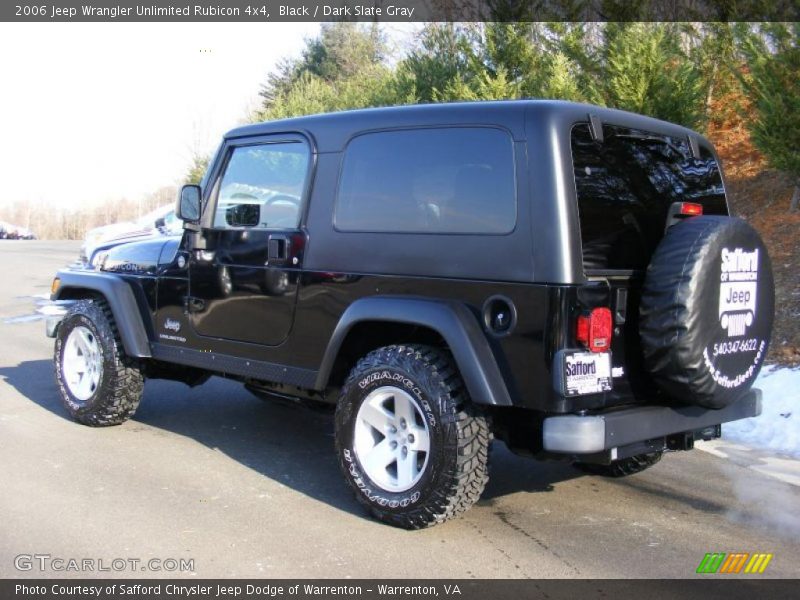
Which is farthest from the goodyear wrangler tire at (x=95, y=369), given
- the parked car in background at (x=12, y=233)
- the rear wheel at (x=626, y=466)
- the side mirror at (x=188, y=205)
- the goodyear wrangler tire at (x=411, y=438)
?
the parked car in background at (x=12, y=233)

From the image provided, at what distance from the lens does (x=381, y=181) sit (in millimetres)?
4449

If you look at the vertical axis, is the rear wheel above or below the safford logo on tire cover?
below

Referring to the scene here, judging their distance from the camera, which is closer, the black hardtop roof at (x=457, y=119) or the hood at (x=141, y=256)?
the black hardtop roof at (x=457, y=119)

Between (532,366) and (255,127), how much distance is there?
2.63 meters

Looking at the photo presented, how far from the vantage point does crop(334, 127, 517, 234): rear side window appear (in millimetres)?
3924

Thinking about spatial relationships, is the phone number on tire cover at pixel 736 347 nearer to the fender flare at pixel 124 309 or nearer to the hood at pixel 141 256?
the hood at pixel 141 256

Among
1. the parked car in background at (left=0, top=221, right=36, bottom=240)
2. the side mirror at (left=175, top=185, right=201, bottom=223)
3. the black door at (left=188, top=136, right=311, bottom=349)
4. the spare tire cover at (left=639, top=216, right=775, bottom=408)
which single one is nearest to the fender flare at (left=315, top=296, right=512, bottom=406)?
the spare tire cover at (left=639, top=216, right=775, bottom=408)

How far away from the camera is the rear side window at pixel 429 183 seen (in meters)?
3.92

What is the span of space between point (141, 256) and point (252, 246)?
1318 millimetres

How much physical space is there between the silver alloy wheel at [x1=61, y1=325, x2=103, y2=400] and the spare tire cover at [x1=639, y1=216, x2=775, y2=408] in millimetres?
4059

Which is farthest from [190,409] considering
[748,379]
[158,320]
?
[748,379]

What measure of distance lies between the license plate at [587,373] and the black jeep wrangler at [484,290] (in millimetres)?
12

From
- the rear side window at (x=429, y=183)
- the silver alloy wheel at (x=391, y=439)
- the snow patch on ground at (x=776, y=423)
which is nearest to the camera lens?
the rear side window at (x=429, y=183)

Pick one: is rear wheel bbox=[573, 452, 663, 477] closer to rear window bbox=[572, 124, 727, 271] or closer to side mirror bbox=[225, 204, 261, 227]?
rear window bbox=[572, 124, 727, 271]
